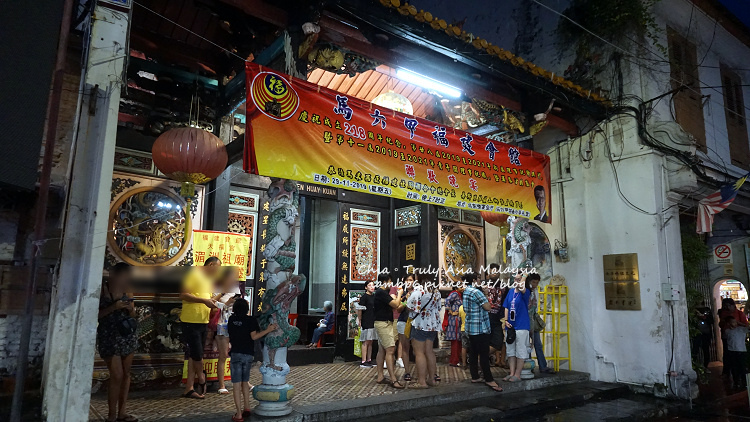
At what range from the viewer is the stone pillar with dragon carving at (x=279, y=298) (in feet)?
17.1

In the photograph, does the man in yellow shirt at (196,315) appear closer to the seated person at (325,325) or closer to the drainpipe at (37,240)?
the drainpipe at (37,240)

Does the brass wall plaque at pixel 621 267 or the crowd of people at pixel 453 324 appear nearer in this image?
the crowd of people at pixel 453 324

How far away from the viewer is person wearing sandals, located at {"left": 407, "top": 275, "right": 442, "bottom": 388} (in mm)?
7043

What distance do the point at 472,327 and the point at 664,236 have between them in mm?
4042

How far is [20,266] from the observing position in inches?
192

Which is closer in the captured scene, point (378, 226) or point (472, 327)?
point (472, 327)

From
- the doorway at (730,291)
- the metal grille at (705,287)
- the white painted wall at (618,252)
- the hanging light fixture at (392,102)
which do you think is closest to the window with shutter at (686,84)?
the white painted wall at (618,252)

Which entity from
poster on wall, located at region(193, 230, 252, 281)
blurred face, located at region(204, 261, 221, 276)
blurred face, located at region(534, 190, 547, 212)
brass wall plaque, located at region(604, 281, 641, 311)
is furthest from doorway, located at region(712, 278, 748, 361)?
blurred face, located at region(204, 261, 221, 276)

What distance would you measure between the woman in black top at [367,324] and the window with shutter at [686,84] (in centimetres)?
726

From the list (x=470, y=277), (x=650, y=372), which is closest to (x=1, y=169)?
(x=470, y=277)

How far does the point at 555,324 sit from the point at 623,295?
1.43 m

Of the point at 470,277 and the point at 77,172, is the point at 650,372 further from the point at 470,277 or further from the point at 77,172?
the point at 77,172

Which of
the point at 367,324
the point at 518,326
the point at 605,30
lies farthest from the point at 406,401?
the point at 605,30

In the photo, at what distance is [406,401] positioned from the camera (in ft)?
20.4
